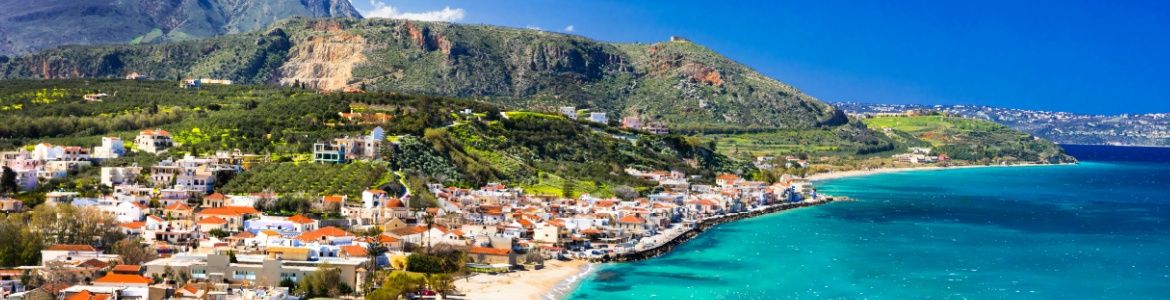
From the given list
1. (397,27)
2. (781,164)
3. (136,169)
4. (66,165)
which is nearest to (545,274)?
(136,169)

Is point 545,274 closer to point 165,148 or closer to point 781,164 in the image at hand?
point 165,148

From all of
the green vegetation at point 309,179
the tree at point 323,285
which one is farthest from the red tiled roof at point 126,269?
the green vegetation at point 309,179

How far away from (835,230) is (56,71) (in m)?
108

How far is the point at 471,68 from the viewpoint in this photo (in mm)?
147000

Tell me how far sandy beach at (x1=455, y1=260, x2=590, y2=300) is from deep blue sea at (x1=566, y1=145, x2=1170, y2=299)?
1.16 meters

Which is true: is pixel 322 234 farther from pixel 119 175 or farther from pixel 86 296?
pixel 119 175

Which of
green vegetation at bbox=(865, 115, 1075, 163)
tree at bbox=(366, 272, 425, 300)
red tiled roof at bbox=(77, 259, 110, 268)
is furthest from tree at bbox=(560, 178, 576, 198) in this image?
green vegetation at bbox=(865, 115, 1075, 163)

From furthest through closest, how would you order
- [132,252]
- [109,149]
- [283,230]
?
[109,149] → [283,230] → [132,252]

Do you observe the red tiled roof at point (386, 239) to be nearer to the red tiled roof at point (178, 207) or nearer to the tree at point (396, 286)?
the tree at point (396, 286)

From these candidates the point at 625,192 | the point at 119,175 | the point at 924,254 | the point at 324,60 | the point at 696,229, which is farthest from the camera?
the point at 324,60

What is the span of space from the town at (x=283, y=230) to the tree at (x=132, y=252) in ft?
0.24

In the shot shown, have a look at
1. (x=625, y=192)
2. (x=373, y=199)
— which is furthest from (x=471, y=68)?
(x=373, y=199)

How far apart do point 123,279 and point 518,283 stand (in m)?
14.0

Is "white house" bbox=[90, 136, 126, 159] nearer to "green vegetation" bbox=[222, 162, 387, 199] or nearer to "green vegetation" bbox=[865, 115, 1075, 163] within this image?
"green vegetation" bbox=[222, 162, 387, 199]
